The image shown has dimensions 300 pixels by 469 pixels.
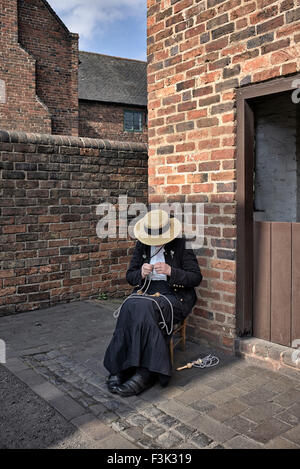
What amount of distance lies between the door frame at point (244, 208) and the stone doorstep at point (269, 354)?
137mm

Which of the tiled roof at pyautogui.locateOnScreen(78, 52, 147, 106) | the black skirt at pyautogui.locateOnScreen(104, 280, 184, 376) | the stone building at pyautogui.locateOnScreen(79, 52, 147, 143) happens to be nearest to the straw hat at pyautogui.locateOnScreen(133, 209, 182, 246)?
the black skirt at pyautogui.locateOnScreen(104, 280, 184, 376)

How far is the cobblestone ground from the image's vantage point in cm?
273

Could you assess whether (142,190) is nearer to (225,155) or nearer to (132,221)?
(132,221)

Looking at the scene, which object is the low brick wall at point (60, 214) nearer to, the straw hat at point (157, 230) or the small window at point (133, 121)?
the straw hat at point (157, 230)

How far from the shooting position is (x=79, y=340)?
4.67 metres

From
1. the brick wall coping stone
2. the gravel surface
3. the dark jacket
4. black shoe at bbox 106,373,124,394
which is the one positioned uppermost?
the brick wall coping stone

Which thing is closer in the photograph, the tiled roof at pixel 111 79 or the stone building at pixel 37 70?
the stone building at pixel 37 70

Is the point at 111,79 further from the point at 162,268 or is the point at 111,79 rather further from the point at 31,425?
the point at 31,425

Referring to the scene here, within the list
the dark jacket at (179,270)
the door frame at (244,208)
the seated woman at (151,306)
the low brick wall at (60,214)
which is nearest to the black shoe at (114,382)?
the seated woman at (151,306)

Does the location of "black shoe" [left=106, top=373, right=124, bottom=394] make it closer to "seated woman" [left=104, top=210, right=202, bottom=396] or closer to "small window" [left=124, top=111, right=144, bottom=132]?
"seated woman" [left=104, top=210, right=202, bottom=396]

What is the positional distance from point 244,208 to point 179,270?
33.8 inches

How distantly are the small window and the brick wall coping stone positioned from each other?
15933 mm

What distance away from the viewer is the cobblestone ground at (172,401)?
2.73 metres

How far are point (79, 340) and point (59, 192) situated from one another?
90.2 inches
